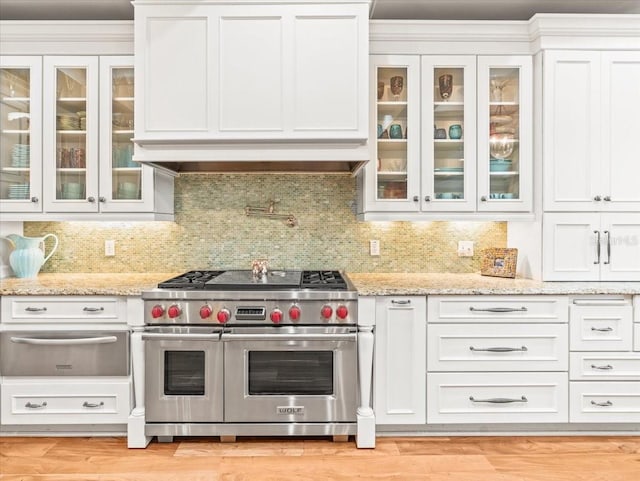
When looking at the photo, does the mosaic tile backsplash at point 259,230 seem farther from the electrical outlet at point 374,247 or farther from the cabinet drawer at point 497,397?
the cabinet drawer at point 497,397

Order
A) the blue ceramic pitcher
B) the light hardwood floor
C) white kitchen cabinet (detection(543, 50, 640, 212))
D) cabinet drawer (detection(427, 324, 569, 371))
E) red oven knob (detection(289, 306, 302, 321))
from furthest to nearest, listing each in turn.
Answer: the blue ceramic pitcher → white kitchen cabinet (detection(543, 50, 640, 212)) → cabinet drawer (detection(427, 324, 569, 371)) → red oven knob (detection(289, 306, 302, 321)) → the light hardwood floor

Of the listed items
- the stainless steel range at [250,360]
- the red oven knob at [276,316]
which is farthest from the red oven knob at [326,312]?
the red oven knob at [276,316]

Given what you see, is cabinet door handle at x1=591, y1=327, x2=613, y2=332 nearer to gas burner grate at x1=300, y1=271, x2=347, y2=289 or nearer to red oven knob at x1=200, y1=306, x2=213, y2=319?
gas burner grate at x1=300, y1=271, x2=347, y2=289

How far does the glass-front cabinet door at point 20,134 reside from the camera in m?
2.93

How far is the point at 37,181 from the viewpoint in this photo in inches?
116

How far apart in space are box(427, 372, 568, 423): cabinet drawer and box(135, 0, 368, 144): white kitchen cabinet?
1.51 m

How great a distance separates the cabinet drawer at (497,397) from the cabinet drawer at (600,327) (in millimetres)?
227

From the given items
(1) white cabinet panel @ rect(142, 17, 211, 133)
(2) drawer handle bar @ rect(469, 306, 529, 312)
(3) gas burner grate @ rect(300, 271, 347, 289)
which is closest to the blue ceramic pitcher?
(1) white cabinet panel @ rect(142, 17, 211, 133)

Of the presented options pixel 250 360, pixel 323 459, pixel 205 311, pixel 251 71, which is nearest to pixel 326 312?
pixel 250 360

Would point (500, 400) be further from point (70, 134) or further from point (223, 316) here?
point (70, 134)

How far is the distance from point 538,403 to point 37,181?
3.29 m

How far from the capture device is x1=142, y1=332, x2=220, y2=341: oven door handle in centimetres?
257

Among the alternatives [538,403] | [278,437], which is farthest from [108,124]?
[538,403]

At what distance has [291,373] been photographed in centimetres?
262
